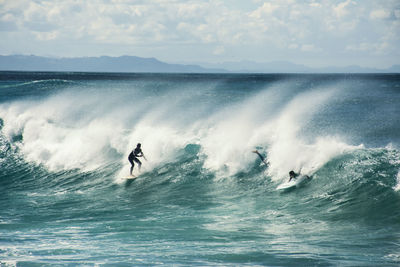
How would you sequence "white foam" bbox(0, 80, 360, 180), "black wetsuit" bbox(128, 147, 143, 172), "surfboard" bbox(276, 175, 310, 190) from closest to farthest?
"surfboard" bbox(276, 175, 310, 190), "white foam" bbox(0, 80, 360, 180), "black wetsuit" bbox(128, 147, 143, 172)

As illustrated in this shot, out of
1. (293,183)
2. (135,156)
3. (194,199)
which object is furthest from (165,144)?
(293,183)

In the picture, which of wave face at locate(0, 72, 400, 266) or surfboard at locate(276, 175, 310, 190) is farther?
surfboard at locate(276, 175, 310, 190)

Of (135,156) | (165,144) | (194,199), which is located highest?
(165,144)

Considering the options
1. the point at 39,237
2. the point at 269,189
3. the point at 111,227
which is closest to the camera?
the point at 39,237

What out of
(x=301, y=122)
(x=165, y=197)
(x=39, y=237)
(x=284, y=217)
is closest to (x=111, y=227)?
(x=39, y=237)

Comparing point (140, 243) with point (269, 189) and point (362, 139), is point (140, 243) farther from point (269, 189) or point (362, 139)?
point (362, 139)

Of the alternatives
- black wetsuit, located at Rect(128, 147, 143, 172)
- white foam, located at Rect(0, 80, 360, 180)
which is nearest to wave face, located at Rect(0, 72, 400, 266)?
white foam, located at Rect(0, 80, 360, 180)

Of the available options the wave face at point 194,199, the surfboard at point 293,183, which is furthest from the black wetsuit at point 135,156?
the surfboard at point 293,183

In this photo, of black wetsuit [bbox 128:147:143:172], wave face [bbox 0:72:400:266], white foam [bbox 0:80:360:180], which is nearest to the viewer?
wave face [bbox 0:72:400:266]

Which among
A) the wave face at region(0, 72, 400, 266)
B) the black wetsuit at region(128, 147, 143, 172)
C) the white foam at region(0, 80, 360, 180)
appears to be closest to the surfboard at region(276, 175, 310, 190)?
the wave face at region(0, 72, 400, 266)

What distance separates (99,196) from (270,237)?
7939 millimetres

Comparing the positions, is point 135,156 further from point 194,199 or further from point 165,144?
point 194,199

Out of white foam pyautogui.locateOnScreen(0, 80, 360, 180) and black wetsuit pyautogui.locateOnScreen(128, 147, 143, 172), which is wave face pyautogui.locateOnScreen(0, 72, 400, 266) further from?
black wetsuit pyautogui.locateOnScreen(128, 147, 143, 172)

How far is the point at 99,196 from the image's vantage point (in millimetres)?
18125
